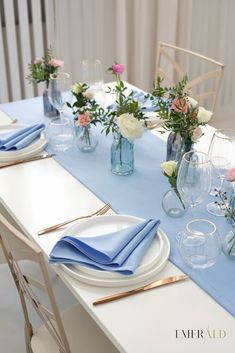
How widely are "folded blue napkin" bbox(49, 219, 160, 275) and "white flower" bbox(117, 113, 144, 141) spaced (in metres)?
0.35

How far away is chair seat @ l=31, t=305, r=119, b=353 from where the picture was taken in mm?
1515

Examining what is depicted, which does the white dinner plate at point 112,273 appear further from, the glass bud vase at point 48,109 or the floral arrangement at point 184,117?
the glass bud vase at point 48,109

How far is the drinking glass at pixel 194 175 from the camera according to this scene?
1.46m

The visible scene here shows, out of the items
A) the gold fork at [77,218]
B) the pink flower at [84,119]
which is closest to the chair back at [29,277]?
the gold fork at [77,218]

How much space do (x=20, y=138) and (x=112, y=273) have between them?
0.86 meters

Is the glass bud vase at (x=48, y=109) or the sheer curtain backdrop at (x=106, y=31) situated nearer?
the glass bud vase at (x=48, y=109)

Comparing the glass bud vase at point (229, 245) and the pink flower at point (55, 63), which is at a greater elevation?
the pink flower at point (55, 63)

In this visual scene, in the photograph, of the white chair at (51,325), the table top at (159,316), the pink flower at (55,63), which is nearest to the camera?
the table top at (159,316)

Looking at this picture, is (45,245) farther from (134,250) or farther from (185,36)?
(185,36)

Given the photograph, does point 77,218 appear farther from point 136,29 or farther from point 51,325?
point 136,29

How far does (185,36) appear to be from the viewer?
3.76m

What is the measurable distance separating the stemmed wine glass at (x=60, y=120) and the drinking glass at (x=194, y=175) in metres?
0.68

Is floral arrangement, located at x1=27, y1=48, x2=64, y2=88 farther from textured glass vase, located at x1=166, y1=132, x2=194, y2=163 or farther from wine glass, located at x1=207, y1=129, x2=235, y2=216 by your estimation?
wine glass, located at x1=207, y1=129, x2=235, y2=216

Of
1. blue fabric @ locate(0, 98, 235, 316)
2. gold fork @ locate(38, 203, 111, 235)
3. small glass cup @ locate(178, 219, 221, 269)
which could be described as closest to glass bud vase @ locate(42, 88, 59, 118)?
blue fabric @ locate(0, 98, 235, 316)
